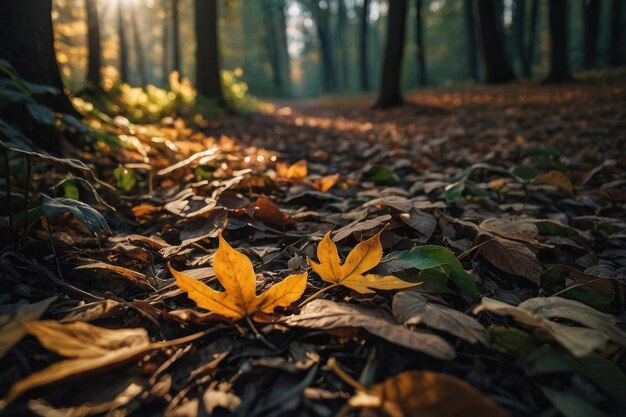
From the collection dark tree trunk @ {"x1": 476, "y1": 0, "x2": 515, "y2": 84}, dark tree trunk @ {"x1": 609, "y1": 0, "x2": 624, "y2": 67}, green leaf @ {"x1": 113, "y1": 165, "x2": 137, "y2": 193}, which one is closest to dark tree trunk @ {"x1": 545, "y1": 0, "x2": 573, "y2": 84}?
dark tree trunk @ {"x1": 476, "y1": 0, "x2": 515, "y2": 84}

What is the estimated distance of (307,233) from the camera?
143cm

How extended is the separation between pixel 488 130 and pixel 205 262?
13.8ft

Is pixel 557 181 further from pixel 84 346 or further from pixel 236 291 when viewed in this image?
pixel 84 346

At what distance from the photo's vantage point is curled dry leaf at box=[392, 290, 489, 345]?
0.78 m

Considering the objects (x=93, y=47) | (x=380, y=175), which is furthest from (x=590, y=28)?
(x=380, y=175)

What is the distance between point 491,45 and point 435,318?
10918 millimetres

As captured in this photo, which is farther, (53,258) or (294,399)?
(53,258)

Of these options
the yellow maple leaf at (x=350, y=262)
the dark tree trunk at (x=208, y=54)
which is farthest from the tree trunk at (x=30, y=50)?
→ the dark tree trunk at (x=208, y=54)

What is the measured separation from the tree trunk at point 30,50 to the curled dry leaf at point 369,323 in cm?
180

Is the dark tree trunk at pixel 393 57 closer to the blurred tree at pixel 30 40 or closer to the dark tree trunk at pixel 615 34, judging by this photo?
the blurred tree at pixel 30 40

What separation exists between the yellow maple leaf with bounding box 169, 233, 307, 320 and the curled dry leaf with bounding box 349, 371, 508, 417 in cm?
32

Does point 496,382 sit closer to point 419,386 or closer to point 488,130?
point 419,386

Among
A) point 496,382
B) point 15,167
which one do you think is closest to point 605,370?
point 496,382

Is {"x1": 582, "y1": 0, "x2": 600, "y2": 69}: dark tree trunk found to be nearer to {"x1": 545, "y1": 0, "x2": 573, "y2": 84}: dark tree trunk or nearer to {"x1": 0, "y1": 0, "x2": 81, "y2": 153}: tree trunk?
{"x1": 545, "y1": 0, "x2": 573, "y2": 84}: dark tree trunk
